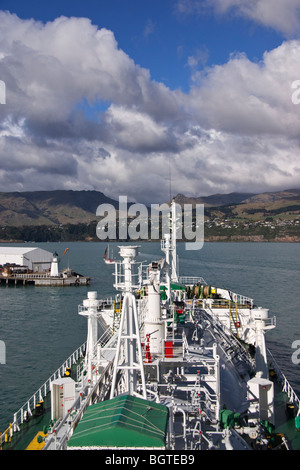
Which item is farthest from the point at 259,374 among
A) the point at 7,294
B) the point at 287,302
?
the point at 7,294

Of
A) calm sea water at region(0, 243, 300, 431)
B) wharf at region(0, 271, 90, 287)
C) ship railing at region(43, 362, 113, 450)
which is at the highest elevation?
ship railing at region(43, 362, 113, 450)

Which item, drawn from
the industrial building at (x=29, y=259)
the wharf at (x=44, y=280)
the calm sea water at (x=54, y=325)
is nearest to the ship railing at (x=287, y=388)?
the calm sea water at (x=54, y=325)

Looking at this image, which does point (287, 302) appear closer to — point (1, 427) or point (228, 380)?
point (228, 380)

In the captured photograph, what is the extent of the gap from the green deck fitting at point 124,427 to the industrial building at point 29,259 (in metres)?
87.7

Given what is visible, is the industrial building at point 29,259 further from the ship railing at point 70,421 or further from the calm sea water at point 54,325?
the ship railing at point 70,421

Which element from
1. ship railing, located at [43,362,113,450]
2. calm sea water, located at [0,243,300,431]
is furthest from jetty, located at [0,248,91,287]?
ship railing, located at [43,362,113,450]

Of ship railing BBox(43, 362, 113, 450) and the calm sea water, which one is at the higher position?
ship railing BBox(43, 362, 113, 450)

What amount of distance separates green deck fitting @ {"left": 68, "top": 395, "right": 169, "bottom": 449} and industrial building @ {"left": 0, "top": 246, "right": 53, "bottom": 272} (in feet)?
288

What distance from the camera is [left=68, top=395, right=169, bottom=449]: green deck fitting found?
892 centimetres

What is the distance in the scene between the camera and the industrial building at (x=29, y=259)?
9394 cm

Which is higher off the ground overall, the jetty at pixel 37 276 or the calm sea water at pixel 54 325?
the jetty at pixel 37 276

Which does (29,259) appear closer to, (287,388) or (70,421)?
(287,388)

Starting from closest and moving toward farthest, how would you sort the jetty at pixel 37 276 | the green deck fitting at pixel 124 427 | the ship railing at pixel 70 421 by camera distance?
the green deck fitting at pixel 124 427 → the ship railing at pixel 70 421 → the jetty at pixel 37 276

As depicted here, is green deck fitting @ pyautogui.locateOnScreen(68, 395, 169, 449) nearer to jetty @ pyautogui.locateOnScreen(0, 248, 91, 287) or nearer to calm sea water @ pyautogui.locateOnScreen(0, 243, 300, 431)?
calm sea water @ pyautogui.locateOnScreen(0, 243, 300, 431)
